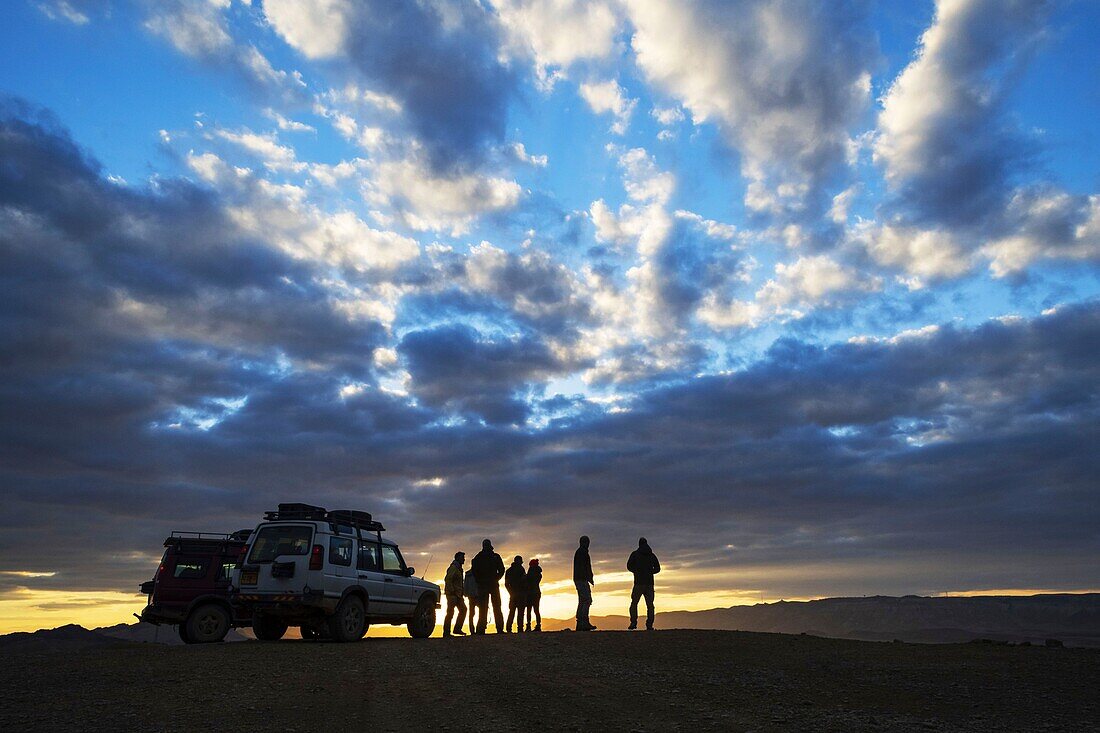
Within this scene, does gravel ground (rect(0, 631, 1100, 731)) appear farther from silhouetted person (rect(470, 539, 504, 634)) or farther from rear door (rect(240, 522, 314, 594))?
silhouetted person (rect(470, 539, 504, 634))

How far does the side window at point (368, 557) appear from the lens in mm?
18703

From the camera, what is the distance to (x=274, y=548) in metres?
17.8

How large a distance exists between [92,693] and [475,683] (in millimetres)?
4954

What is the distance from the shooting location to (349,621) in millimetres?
17938

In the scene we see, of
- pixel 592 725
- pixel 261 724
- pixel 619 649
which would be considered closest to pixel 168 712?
pixel 261 724

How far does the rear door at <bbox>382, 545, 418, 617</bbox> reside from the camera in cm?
1952

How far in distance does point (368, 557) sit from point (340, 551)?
1101 millimetres

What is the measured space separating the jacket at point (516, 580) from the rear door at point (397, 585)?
3284mm

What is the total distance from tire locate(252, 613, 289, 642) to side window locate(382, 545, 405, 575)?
8.59ft

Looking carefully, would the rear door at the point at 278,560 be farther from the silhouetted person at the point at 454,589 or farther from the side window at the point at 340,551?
the silhouetted person at the point at 454,589

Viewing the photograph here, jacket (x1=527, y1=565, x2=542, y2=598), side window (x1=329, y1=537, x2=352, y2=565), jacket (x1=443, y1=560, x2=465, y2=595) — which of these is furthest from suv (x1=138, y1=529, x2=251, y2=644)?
jacket (x1=527, y1=565, x2=542, y2=598)

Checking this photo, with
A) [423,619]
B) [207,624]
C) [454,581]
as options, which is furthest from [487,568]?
[207,624]

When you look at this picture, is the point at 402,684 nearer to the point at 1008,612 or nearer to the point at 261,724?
the point at 261,724

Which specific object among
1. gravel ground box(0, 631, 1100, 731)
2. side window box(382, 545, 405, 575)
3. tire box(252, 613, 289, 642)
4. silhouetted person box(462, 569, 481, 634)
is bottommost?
gravel ground box(0, 631, 1100, 731)
